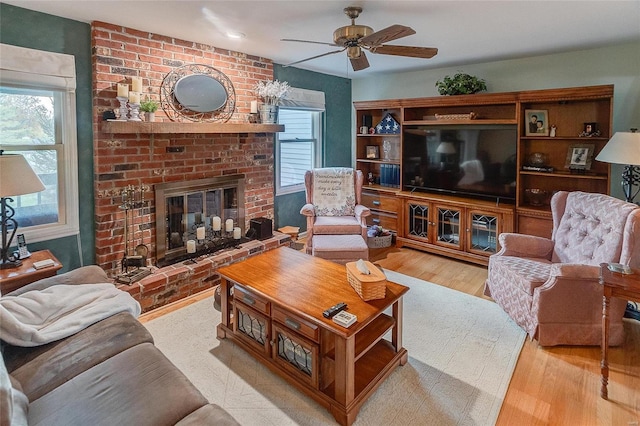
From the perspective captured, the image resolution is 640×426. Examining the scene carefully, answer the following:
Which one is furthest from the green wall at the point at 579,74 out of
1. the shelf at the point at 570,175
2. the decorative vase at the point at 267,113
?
the decorative vase at the point at 267,113

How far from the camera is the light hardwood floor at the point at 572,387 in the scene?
75.0 inches

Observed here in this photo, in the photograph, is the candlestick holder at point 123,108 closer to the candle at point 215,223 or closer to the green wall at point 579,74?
the candle at point 215,223

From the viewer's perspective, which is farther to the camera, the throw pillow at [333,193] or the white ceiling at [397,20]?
the throw pillow at [333,193]

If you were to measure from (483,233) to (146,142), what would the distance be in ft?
11.6

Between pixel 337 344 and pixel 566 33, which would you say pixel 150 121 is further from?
pixel 566 33

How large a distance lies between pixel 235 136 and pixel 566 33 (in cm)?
321

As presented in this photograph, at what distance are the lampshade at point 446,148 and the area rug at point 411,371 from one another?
6.56ft

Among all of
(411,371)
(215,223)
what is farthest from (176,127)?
(411,371)

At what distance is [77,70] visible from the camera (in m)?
2.94

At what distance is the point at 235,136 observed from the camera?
4.09 m

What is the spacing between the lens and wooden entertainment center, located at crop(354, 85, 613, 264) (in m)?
3.71

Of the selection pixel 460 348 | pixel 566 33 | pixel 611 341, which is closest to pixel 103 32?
pixel 460 348

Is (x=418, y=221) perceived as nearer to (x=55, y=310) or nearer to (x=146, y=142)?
(x=146, y=142)

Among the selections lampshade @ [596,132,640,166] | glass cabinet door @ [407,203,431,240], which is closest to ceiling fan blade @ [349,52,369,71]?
lampshade @ [596,132,640,166]
